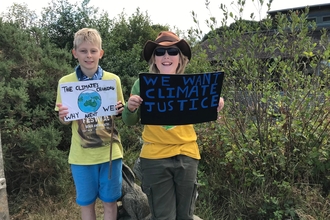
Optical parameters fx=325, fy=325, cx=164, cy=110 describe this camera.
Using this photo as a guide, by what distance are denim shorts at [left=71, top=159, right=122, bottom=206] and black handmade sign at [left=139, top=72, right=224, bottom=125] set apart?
65cm

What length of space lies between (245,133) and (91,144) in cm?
188

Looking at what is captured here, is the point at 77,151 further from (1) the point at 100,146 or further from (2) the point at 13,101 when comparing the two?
(2) the point at 13,101

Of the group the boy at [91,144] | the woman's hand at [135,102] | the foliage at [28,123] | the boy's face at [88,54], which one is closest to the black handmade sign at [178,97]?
the woman's hand at [135,102]

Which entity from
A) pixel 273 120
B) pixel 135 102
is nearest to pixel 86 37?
pixel 135 102

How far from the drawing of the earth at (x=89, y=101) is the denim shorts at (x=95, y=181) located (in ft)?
1.57

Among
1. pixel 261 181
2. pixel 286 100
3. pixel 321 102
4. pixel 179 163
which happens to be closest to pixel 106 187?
pixel 179 163

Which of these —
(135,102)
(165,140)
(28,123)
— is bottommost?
(28,123)

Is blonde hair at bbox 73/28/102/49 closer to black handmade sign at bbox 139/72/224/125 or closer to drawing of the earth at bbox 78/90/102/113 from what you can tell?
drawing of the earth at bbox 78/90/102/113

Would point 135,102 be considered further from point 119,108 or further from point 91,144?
point 91,144

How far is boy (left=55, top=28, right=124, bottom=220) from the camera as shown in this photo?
8.57ft

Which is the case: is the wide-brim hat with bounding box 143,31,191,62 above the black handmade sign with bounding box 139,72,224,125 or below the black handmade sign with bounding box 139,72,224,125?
above

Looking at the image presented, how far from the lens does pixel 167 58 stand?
2.47m

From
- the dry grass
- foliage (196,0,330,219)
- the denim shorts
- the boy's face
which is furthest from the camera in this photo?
the dry grass

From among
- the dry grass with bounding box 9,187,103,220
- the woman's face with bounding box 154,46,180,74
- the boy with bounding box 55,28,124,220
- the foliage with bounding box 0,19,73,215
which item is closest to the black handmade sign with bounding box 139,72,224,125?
the woman's face with bounding box 154,46,180,74
